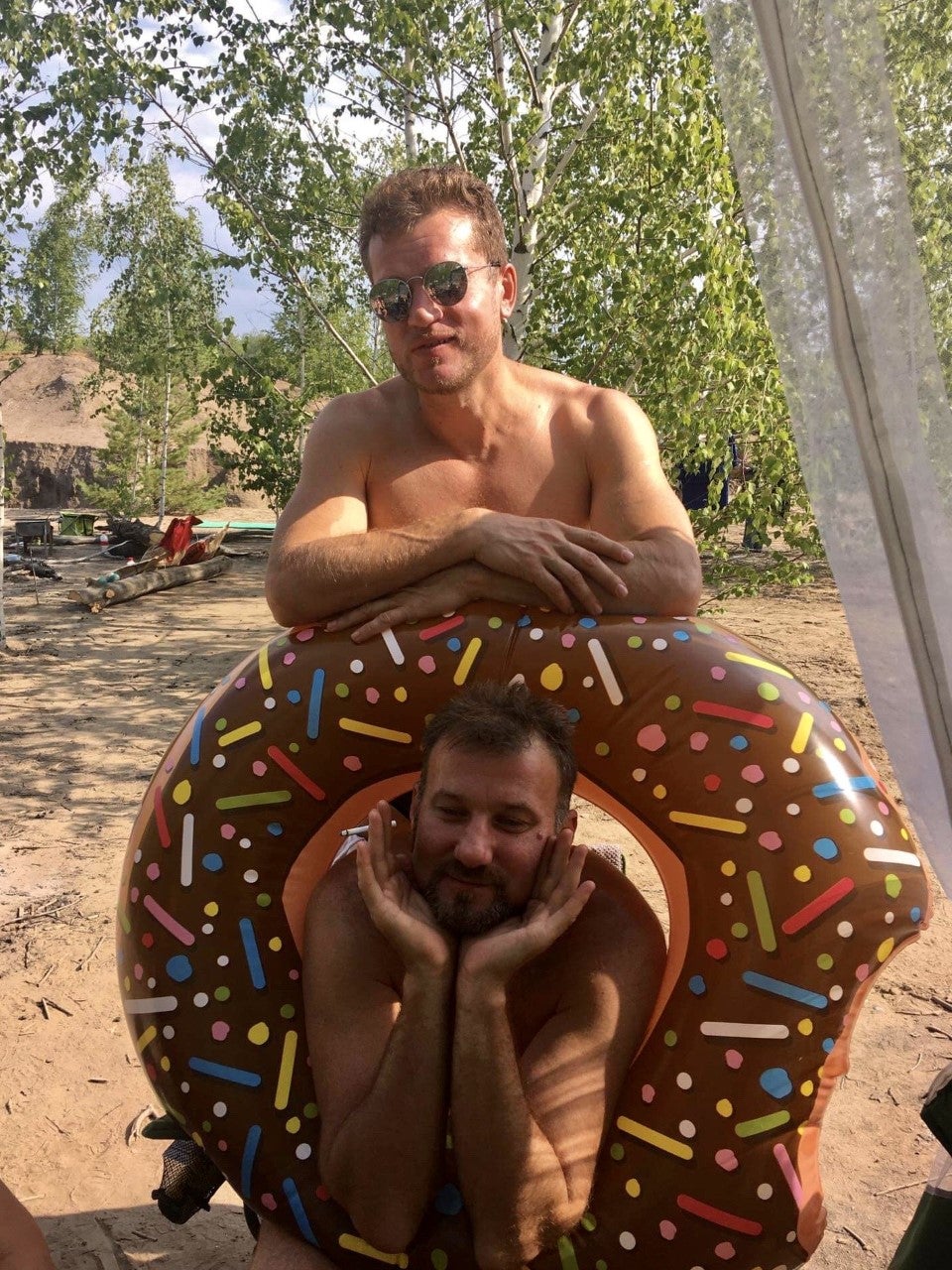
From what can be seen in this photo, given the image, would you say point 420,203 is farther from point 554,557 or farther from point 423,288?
point 554,557

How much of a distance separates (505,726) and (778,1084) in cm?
67

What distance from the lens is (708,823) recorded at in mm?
1729

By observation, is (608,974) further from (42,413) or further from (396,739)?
(42,413)

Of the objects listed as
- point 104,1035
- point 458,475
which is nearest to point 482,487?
point 458,475

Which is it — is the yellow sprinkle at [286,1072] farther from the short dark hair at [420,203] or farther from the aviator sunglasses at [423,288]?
the short dark hair at [420,203]

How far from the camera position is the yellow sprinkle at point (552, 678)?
181 cm

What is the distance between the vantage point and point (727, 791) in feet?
5.64

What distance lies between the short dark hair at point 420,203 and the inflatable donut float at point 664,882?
81 centimetres

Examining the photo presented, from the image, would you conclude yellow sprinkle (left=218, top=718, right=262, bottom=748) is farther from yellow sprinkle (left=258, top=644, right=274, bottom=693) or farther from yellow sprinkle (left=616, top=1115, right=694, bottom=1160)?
yellow sprinkle (left=616, top=1115, right=694, bottom=1160)

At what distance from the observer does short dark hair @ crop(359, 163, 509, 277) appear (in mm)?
2148

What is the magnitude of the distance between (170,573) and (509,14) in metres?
7.09

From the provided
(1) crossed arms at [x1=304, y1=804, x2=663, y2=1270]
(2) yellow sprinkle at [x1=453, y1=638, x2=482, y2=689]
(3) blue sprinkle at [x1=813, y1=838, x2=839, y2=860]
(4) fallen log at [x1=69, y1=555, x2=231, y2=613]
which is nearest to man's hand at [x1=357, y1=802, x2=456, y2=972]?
(1) crossed arms at [x1=304, y1=804, x2=663, y2=1270]

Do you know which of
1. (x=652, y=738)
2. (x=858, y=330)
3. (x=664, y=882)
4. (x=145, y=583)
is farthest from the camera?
(x=145, y=583)

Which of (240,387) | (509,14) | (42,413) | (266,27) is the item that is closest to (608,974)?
(509,14)
